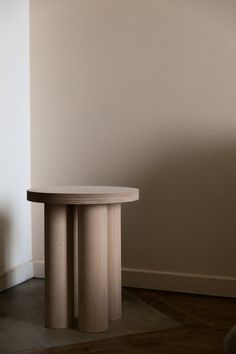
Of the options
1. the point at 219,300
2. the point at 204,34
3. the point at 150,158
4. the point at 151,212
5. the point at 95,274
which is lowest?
the point at 219,300

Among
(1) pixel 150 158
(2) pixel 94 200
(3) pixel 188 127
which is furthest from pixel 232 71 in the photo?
(2) pixel 94 200

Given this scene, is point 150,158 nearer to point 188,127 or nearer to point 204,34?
point 188,127

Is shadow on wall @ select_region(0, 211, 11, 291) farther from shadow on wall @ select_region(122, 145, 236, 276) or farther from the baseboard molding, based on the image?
shadow on wall @ select_region(122, 145, 236, 276)

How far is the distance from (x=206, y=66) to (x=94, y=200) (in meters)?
0.83

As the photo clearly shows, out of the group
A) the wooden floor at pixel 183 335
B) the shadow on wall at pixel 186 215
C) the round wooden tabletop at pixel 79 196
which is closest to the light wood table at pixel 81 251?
the round wooden tabletop at pixel 79 196

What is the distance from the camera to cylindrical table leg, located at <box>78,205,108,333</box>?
5.32 feet

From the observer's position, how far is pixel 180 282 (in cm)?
211

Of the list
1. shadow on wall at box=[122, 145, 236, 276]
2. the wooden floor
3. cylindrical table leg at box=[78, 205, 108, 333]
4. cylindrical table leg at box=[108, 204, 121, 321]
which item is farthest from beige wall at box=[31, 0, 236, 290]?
cylindrical table leg at box=[78, 205, 108, 333]

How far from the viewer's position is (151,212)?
7.09 ft

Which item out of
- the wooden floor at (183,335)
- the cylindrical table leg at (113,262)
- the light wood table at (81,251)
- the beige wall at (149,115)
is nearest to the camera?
the wooden floor at (183,335)

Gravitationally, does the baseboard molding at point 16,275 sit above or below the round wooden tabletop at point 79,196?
below

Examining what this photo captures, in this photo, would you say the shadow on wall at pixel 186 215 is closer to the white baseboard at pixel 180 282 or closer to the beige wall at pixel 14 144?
the white baseboard at pixel 180 282

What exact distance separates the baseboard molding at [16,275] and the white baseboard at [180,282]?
463 mm

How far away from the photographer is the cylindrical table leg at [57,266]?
1661 mm
